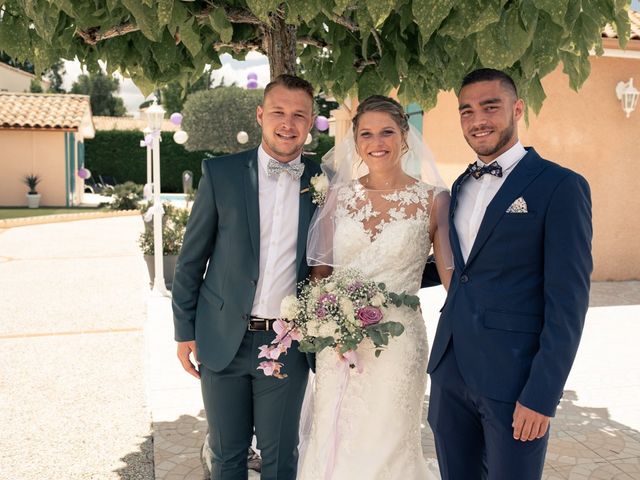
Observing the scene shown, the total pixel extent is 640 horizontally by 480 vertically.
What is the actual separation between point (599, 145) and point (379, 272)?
30.2 ft

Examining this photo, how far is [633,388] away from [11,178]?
86.7 ft

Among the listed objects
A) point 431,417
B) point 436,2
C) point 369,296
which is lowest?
point 431,417

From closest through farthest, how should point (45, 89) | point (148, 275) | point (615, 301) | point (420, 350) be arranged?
point (420, 350) → point (615, 301) → point (148, 275) → point (45, 89)

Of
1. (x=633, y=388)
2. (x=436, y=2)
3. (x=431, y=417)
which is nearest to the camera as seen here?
(x=436, y=2)

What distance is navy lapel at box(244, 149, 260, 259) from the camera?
291 centimetres

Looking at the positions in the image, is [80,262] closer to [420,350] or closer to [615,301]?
[615,301]

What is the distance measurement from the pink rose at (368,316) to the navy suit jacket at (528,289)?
0.33 m

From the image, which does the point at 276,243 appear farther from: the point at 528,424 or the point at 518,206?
the point at 528,424

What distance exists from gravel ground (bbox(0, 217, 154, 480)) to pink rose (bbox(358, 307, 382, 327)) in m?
2.18

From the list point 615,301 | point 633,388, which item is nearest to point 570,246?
point 633,388

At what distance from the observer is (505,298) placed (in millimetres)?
2369

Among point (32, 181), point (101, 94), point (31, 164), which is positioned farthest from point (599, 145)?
point (101, 94)

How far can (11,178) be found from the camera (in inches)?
1048

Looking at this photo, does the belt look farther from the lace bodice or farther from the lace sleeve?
the lace sleeve
